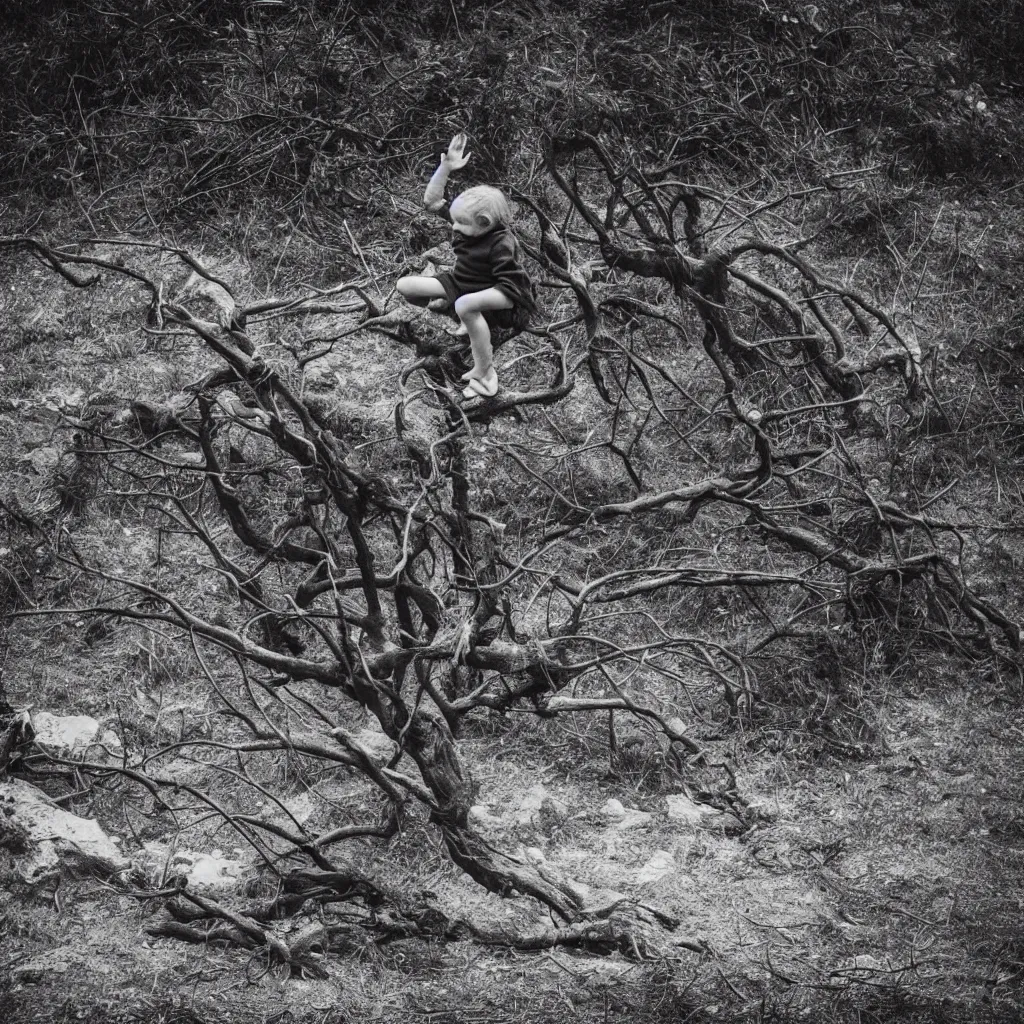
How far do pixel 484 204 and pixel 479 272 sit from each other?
0.21 meters

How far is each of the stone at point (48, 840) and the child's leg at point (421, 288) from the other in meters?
1.97

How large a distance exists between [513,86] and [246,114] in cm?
146

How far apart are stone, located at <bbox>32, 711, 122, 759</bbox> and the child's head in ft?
7.12

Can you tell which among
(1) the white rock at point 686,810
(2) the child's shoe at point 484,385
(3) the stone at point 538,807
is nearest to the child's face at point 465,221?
(2) the child's shoe at point 484,385

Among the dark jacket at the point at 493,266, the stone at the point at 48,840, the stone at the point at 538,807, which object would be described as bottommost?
the stone at the point at 48,840

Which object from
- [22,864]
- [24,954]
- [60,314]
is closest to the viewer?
[24,954]

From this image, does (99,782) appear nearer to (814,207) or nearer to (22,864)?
(22,864)

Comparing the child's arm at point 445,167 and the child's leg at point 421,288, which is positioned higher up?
the child's arm at point 445,167

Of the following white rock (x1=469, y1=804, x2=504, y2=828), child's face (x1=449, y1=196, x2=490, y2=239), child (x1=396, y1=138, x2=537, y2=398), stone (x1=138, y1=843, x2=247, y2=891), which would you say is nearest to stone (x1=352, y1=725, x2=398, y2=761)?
white rock (x1=469, y1=804, x2=504, y2=828)

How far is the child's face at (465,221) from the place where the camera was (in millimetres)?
3783

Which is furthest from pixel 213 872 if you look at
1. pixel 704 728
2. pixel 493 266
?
pixel 493 266

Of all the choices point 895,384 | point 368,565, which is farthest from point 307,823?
point 895,384

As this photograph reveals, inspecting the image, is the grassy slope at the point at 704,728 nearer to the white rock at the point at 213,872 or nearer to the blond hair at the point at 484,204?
the white rock at the point at 213,872

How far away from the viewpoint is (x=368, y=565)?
3846 millimetres
